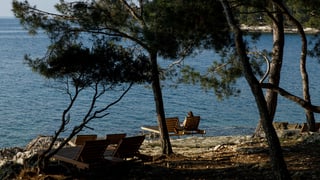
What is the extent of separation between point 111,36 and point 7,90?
30.3 metres

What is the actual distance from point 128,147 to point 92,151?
3.54 ft

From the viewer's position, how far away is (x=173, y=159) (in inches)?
458

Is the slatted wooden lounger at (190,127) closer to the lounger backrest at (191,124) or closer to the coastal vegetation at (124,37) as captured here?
the lounger backrest at (191,124)

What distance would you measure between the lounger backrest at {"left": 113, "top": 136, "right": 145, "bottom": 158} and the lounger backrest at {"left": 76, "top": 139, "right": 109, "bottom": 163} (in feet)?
2.18

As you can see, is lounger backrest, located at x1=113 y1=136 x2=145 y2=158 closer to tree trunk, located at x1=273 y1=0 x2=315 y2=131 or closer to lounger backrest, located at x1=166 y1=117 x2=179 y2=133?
tree trunk, located at x1=273 y1=0 x2=315 y2=131

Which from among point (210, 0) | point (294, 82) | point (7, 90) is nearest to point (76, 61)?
point (210, 0)

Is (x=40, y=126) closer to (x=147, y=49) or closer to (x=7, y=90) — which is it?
(x=7, y=90)

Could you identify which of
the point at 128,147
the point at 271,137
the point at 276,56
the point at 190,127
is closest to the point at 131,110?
the point at 190,127

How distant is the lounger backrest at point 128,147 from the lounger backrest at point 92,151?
26.1 inches

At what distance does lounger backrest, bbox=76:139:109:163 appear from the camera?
993cm

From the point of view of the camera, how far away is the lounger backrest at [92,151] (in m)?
9.93

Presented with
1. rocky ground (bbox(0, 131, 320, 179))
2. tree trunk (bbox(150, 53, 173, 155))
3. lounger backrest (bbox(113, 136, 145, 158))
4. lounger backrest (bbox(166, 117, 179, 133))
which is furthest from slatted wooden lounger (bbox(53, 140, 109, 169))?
lounger backrest (bbox(166, 117, 179, 133))

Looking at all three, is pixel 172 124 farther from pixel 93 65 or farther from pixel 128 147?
pixel 93 65

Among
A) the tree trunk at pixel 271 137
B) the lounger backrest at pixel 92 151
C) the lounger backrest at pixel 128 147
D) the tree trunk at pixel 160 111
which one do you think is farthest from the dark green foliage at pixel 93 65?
the tree trunk at pixel 271 137
